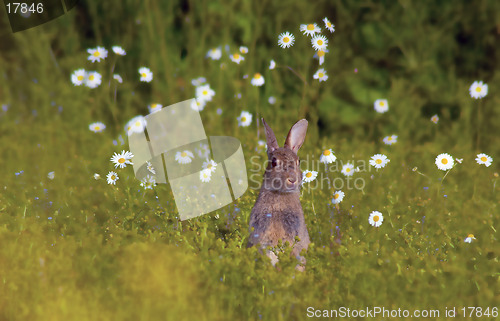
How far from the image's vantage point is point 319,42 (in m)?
3.86

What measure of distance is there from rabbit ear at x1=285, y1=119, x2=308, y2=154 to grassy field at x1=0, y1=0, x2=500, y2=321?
49 cm

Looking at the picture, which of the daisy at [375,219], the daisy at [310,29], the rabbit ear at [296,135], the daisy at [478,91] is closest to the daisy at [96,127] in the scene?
the daisy at [310,29]

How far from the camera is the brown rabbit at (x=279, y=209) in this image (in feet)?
9.61

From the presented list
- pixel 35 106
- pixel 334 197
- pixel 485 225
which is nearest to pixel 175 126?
pixel 35 106

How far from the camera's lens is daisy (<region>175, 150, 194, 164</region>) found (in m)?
3.87

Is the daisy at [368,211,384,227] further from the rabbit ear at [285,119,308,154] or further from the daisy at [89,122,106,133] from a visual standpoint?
the daisy at [89,122,106,133]

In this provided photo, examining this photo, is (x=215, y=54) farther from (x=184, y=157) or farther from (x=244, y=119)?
(x=184, y=157)

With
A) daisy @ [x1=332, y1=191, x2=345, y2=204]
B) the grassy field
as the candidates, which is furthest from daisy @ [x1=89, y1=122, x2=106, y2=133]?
daisy @ [x1=332, y1=191, x2=345, y2=204]

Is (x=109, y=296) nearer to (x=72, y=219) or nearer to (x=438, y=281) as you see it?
(x=72, y=219)

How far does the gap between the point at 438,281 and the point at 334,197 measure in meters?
1.07

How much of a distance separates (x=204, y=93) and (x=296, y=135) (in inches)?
67.5

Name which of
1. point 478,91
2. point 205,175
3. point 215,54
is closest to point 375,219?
point 205,175

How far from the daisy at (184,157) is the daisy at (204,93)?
866mm

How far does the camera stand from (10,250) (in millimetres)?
2689
